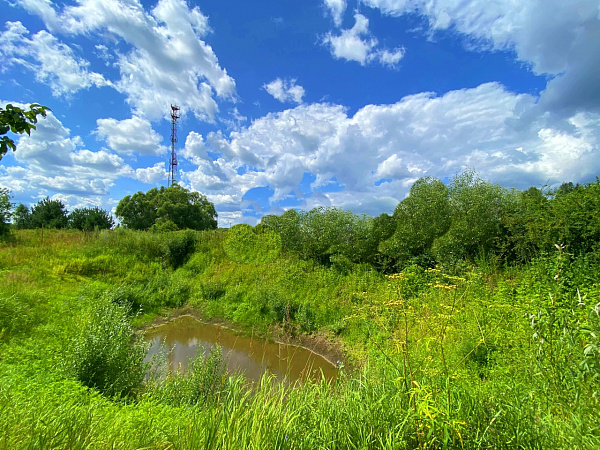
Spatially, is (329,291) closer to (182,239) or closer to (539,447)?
(539,447)

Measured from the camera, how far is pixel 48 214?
2717 centimetres

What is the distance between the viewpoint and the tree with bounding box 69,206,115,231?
26.3m

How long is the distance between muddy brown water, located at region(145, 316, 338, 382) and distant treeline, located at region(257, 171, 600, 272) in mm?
4067

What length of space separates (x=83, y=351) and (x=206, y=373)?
1748 mm

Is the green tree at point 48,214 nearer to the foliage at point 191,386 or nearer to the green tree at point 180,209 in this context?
the green tree at point 180,209

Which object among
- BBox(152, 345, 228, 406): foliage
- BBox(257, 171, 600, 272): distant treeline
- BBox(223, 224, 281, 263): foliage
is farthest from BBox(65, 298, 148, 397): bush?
BBox(223, 224, 281, 263): foliage

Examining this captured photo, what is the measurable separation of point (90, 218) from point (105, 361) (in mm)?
28173

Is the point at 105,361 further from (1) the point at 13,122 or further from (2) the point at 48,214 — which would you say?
(2) the point at 48,214

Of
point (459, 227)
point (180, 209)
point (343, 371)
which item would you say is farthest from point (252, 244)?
point (180, 209)

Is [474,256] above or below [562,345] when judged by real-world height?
above

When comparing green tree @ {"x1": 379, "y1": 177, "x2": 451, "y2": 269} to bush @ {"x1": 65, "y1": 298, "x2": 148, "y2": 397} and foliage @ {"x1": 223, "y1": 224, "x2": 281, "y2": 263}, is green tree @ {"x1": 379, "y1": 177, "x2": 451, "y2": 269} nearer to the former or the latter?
foliage @ {"x1": 223, "y1": 224, "x2": 281, "y2": 263}

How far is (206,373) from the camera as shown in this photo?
413 cm

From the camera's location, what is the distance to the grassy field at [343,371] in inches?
66.2

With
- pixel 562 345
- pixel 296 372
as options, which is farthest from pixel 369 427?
pixel 296 372
